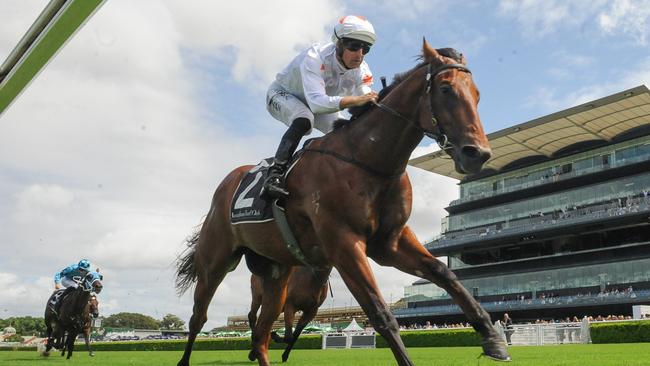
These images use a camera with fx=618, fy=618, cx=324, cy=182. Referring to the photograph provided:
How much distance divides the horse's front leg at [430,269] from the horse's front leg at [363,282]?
15.6 inches

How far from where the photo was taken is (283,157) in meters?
5.46

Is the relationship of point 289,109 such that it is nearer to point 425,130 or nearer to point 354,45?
point 354,45

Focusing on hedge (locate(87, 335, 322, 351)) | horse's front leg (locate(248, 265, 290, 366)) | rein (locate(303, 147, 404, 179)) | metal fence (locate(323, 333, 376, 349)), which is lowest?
hedge (locate(87, 335, 322, 351))

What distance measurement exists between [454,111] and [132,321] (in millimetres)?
153722

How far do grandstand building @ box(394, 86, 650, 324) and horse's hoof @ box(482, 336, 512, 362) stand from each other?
153 ft

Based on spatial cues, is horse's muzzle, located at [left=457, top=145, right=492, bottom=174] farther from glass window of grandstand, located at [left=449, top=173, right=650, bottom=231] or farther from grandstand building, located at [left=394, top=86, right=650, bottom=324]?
glass window of grandstand, located at [left=449, top=173, right=650, bottom=231]

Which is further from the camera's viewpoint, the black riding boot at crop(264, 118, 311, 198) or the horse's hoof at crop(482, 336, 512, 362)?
the black riding boot at crop(264, 118, 311, 198)

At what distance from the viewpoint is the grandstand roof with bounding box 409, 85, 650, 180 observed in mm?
50938

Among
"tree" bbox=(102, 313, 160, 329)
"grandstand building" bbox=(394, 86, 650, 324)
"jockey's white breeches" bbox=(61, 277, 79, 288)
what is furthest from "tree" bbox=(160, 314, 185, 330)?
"jockey's white breeches" bbox=(61, 277, 79, 288)

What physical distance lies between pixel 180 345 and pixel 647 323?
75.9ft

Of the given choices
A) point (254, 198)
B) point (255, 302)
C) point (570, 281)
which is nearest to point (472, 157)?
point (254, 198)

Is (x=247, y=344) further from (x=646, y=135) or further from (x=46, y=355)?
(x=646, y=135)

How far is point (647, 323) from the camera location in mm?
27453

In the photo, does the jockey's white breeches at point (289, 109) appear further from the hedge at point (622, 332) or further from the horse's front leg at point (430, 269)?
the hedge at point (622, 332)
